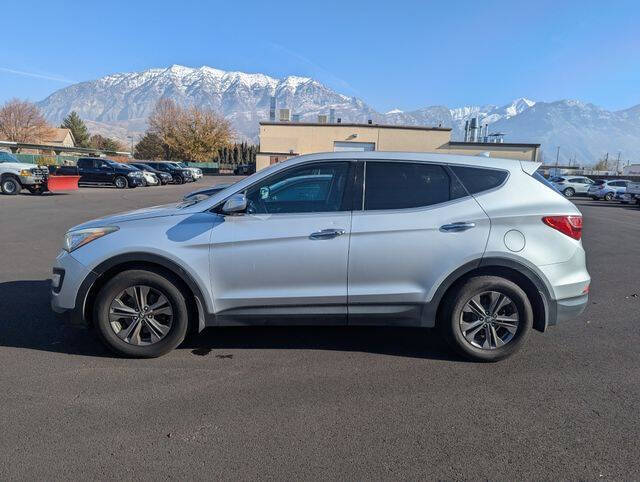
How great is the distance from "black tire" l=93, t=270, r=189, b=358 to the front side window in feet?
3.20

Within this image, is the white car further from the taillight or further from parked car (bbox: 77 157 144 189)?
the taillight

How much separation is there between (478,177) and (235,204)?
85.7 inches

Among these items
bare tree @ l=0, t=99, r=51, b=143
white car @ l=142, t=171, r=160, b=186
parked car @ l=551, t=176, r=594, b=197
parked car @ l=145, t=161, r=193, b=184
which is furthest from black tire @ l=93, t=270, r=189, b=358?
bare tree @ l=0, t=99, r=51, b=143

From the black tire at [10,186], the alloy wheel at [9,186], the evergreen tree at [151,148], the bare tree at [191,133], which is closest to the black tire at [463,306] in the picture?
the black tire at [10,186]

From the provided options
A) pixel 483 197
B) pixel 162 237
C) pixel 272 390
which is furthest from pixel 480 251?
pixel 162 237

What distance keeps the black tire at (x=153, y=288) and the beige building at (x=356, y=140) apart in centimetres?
4407

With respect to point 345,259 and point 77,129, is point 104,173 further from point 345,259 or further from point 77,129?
point 77,129

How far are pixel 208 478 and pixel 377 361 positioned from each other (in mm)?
1924

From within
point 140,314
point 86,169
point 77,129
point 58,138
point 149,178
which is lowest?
point 140,314

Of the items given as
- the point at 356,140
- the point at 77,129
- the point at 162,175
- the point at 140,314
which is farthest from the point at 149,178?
the point at 77,129

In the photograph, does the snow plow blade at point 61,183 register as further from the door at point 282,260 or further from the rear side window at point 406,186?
the rear side window at point 406,186

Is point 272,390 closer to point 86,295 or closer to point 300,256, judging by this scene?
point 300,256

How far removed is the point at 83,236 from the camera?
4008 millimetres

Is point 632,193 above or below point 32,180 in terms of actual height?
above
